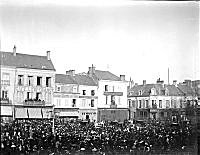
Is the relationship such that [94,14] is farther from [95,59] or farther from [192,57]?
[192,57]

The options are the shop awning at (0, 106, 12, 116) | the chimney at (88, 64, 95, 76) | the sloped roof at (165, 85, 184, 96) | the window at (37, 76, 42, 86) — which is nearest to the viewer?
the shop awning at (0, 106, 12, 116)

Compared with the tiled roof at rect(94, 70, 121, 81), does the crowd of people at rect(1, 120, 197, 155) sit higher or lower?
lower

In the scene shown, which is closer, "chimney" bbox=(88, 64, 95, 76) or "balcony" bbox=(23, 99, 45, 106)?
"balcony" bbox=(23, 99, 45, 106)

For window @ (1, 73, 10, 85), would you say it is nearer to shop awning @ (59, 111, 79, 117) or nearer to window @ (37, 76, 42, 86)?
window @ (37, 76, 42, 86)

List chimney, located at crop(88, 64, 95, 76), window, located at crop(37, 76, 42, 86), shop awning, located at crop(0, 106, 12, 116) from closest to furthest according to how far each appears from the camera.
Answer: shop awning, located at crop(0, 106, 12, 116) < window, located at crop(37, 76, 42, 86) < chimney, located at crop(88, 64, 95, 76)

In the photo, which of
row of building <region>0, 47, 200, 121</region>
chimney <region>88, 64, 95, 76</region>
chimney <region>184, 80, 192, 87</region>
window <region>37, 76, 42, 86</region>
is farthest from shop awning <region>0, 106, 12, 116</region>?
chimney <region>184, 80, 192, 87</region>

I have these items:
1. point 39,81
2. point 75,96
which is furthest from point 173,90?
point 39,81
